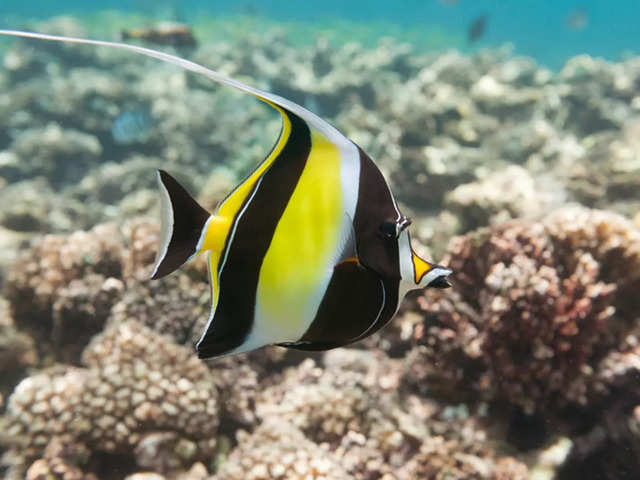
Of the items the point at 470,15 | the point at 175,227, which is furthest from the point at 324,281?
the point at 470,15

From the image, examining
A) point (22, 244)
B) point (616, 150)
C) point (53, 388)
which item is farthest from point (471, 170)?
point (22, 244)

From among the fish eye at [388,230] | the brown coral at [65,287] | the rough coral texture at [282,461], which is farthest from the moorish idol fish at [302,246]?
the brown coral at [65,287]

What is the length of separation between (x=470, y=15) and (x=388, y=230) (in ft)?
224

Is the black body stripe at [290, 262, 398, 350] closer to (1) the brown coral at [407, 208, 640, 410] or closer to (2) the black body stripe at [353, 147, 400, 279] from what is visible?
(2) the black body stripe at [353, 147, 400, 279]

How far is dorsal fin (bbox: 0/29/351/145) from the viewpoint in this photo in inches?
21.0

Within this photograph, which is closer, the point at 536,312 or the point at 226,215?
the point at 226,215

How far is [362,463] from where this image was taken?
8.99 feet

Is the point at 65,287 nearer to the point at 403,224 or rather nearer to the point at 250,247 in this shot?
the point at 250,247

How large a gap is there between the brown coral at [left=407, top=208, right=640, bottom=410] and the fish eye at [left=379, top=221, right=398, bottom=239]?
2273 millimetres

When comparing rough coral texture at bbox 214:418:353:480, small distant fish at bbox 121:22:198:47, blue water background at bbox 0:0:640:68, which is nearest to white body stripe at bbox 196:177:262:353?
rough coral texture at bbox 214:418:353:480

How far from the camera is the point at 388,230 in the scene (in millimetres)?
802

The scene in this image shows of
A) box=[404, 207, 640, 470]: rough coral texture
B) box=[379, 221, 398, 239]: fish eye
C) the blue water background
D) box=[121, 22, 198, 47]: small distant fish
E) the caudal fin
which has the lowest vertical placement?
box=[404, 207, 640, 470]: rough coral texture

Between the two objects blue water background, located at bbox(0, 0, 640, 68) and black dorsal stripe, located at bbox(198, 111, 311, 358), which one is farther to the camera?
blue water background, located at bbox(0, 0, 640, 68)

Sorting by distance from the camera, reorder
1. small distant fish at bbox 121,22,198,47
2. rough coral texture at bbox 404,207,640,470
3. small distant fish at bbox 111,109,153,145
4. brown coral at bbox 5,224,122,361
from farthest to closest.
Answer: small distant fish at bbox 121,22,198,47
small distant fish at bbox 111,109,153,145
brown coral at bbox 5,224,122,361
rough coral texture at bbox 404,207,640,470
